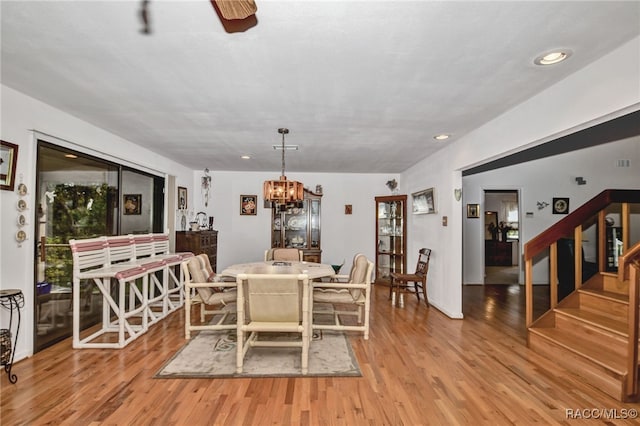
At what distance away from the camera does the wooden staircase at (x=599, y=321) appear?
2369 mm

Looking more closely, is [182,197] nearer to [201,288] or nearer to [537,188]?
[201,288]

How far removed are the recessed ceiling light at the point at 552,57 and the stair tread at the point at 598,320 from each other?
2.25 m

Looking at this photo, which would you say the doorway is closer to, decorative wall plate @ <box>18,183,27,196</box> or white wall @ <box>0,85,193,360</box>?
white wall @ <box>0,85,193,360</box>

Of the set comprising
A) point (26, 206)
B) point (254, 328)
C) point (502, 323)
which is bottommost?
point (502, 323)

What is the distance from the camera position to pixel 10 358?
264 cm

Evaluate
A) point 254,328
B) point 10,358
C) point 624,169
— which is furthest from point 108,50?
point 624,169

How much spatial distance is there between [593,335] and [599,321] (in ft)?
0.52

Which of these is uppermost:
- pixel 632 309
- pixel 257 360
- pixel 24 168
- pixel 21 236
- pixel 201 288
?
pixel 24 168

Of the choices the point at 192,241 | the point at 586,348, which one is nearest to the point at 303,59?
the point at 586,348

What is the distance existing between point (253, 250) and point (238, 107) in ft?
13.6

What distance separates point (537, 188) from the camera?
21.9ft

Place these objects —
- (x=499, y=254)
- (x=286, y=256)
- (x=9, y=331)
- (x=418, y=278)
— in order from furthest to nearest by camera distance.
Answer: (x=499, y=254)
(x=418, y=278)
(x=286, y=256)
(x=9, y=331)

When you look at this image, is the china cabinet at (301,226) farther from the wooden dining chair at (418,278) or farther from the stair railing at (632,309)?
the stair railing at (632,309)

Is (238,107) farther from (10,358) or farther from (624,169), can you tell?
(624,169)
